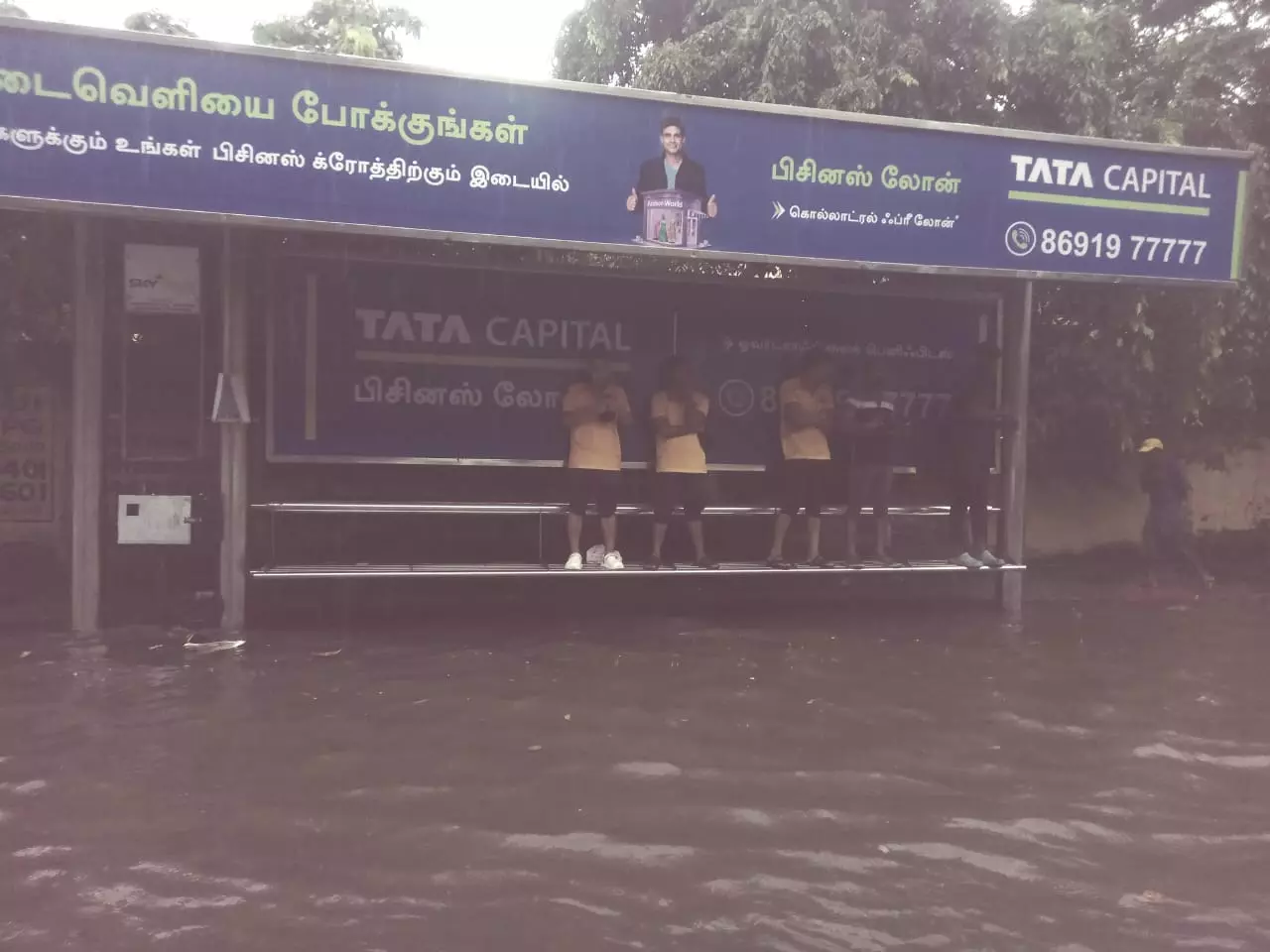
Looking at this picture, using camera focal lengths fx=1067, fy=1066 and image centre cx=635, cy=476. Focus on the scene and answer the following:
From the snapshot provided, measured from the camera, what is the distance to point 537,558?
26.9 feet

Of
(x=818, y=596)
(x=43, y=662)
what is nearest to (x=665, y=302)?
(x=818, y=596)

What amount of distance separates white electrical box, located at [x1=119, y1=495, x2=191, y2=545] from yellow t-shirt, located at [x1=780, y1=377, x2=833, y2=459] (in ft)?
13.7

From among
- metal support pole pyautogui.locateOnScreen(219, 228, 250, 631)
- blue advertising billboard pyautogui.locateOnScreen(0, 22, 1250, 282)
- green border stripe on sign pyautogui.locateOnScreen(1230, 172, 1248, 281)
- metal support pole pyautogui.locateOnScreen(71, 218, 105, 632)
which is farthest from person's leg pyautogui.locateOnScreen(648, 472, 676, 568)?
green border stripe on sign pyautogui.locateOnScreen(1230, 172, 1248, 281)

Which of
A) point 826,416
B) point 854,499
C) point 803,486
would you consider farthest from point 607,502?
point 854,499

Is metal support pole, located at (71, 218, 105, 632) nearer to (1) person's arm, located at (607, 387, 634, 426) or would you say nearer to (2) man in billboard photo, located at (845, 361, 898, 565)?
(1) person's arm, located at (607, 387, 634, 426)

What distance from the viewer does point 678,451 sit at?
7664mm

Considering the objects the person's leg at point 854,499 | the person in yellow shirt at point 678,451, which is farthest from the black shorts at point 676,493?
the person's leg at point 854,499

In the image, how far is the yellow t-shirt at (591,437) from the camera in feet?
24.5

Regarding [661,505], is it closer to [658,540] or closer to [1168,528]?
[658,540]

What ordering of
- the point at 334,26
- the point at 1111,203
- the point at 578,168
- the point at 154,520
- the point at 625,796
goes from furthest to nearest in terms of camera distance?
the point at 334,26
the point at 1111,203
the point at 154,520
the point at 578,168
the point at 625,796

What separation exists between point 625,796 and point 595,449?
3.44m

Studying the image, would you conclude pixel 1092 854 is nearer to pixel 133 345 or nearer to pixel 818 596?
pixel 818 596

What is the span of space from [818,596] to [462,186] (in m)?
4.54

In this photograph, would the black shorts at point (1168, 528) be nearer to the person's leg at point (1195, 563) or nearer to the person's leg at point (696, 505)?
the person's leg at point (1195, 563)
